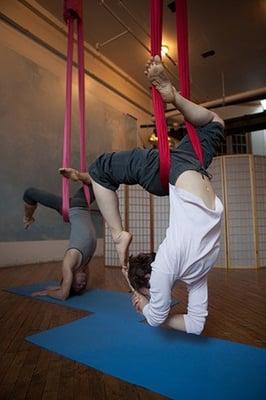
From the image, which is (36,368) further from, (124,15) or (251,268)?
(124,15)

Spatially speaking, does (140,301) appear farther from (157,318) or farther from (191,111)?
(191,111)

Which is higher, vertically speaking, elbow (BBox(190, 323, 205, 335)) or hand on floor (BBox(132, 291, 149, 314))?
hand on floor (BBox(132, 291, 149, 314))

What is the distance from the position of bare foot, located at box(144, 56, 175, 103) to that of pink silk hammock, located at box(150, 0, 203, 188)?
0.10ft

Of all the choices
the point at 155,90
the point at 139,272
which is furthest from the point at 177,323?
the point at 155,90

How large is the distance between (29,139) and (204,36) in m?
3.74

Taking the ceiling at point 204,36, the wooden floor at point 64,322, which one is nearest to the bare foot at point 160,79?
the wooden floor at point 64,322

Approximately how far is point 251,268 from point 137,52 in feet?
15.4

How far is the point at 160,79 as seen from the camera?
4.25 feet

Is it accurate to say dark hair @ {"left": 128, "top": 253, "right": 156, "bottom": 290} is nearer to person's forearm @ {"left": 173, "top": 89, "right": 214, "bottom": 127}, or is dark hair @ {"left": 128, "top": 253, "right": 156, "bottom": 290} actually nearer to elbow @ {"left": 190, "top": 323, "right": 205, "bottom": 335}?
elbow @ {"left": 190, "top": 323, "right": 205, "bottom": 335}

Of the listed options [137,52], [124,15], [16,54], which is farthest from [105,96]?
[16,54]

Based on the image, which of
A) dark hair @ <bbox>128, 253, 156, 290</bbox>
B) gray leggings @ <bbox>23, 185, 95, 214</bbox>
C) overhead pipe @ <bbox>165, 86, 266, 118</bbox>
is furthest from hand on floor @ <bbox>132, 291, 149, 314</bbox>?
overhead pipe @ <bbox>165, 86, 266, 118</bbox>

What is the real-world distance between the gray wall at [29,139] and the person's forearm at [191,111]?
11.5 feet

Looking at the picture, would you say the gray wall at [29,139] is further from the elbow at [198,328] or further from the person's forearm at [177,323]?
the elbow at [198,328]

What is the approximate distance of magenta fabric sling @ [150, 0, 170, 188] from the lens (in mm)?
1282
